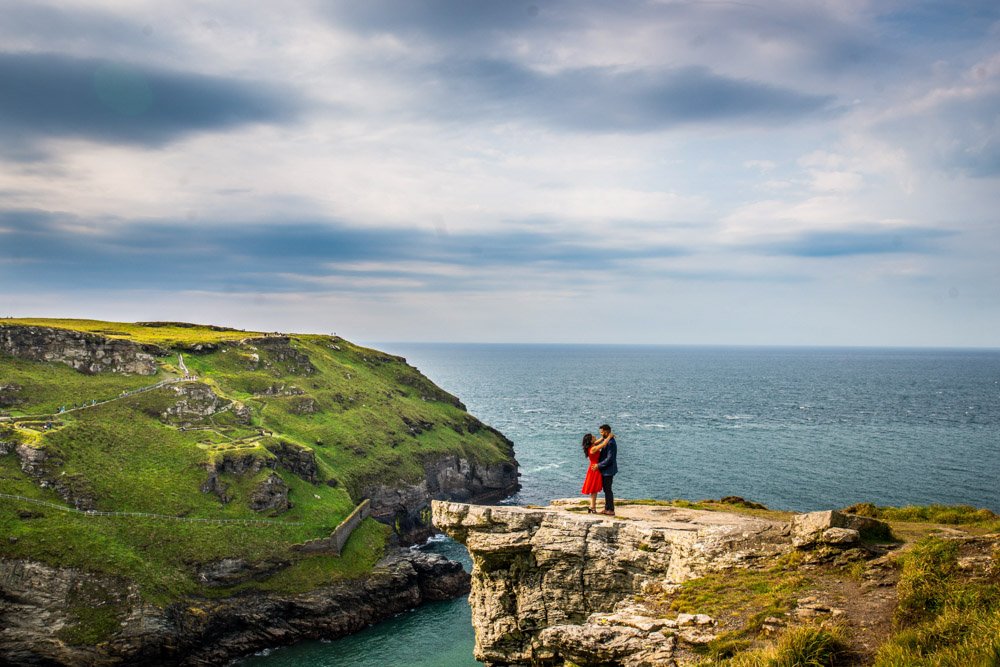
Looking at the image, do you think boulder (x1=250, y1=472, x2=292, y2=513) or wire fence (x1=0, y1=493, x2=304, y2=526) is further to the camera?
boulder (x1=250, y1=472, x2=292, y2=513)

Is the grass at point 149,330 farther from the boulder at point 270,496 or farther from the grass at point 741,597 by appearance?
the grass at point 741,597

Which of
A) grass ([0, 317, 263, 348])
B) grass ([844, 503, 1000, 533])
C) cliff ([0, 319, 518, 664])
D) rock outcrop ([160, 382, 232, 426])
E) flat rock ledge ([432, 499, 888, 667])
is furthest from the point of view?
grass ([0, 317, 263, 348])

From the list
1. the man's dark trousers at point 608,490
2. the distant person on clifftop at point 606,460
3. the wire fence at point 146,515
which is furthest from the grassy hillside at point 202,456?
the distant person on clifftop at point 606,460

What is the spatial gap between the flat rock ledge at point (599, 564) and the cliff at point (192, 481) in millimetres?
42565

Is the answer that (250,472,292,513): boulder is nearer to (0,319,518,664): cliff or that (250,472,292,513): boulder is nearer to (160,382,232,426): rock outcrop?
(0,319,518,664): cliff

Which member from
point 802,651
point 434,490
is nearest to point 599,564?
point 802,651

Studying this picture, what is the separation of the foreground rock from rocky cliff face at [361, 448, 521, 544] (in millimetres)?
19266

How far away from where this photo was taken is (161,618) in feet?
181

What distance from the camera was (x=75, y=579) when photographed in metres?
55.6

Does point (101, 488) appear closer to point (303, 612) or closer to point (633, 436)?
point (303, 612)

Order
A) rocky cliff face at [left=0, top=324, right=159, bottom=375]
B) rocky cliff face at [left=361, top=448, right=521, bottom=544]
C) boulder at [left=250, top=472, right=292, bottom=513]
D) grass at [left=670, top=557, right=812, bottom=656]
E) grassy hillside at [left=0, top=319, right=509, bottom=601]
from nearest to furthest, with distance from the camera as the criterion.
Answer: grass at [left=670, top=557, right=812, bottom=656] → grassy hillside at [left=0, top=319, right=509, bottom=601] → boulder at [left=250, top=472, right=292, bottom=513] → rocky cliff face at [left=361, top=448, right=521, bottom=544] → rocky cliff face at [left=0, top=324, right=159, bottom=375]

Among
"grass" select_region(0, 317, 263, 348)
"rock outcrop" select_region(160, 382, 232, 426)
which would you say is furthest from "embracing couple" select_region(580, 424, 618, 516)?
"grass" select_region(0, 317, 263, 348)

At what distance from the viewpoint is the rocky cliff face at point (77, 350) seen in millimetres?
91812

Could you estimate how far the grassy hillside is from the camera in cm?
6159
